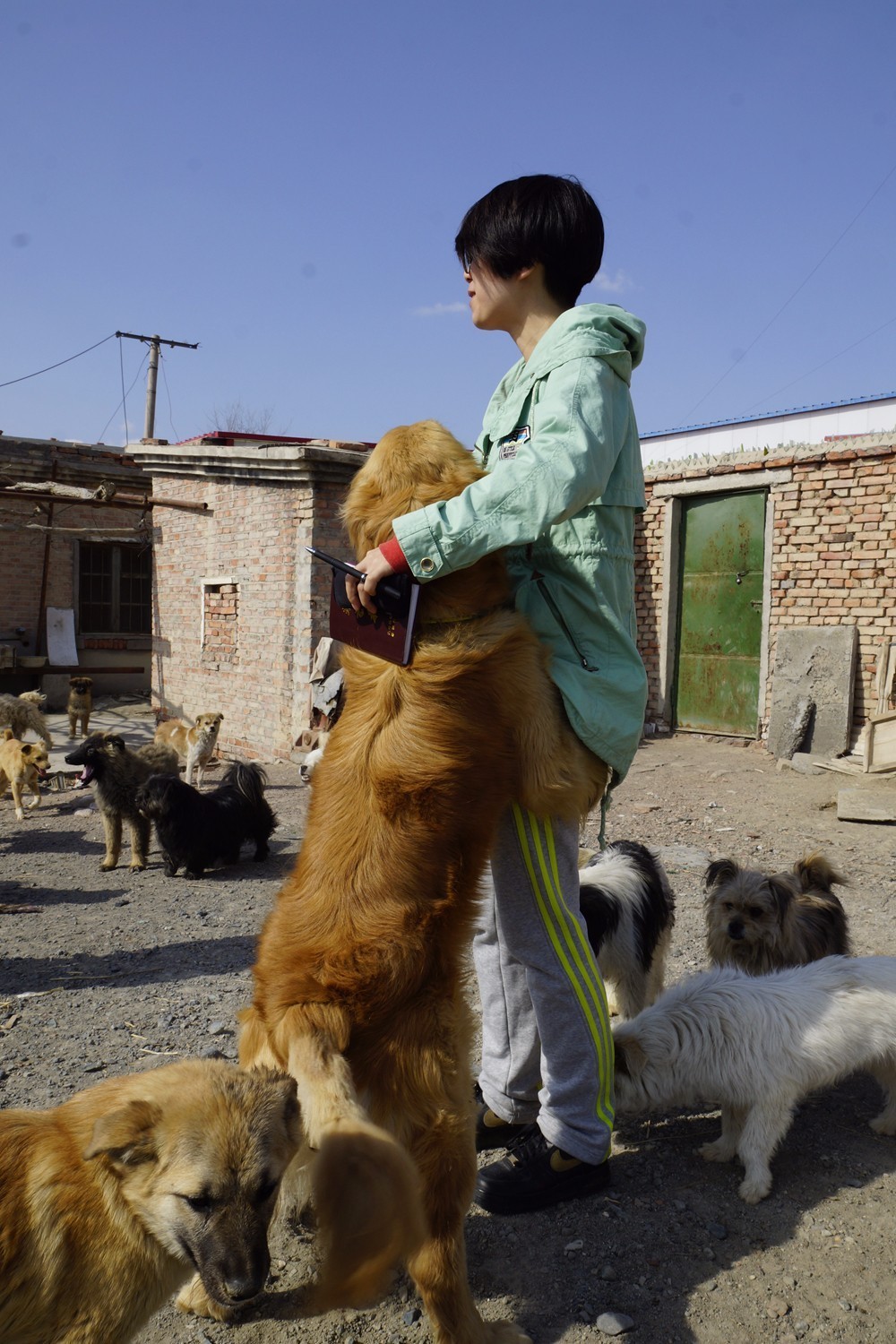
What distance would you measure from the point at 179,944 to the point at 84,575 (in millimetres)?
16225

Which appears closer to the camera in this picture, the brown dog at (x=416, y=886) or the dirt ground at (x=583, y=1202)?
the brown dog at (x=416, y=886)

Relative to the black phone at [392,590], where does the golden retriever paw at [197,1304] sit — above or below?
below

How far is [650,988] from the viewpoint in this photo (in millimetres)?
3922

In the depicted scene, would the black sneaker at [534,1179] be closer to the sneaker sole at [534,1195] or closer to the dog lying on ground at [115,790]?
the sneaker sole at [534,1195]

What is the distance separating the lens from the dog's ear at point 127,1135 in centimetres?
176

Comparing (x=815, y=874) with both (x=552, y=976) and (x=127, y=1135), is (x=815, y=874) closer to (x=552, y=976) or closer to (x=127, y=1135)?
(x=552, y=976)

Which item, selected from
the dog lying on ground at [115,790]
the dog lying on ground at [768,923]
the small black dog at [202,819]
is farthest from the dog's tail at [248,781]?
the dog lying on ground at [768,923]

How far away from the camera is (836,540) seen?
10867 millimetres

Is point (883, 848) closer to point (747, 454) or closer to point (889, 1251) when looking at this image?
point (889, 1251)

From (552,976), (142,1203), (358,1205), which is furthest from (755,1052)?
(142,1203)

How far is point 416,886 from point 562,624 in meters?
0.75

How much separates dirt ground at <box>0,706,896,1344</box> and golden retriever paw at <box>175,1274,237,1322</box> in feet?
0.07

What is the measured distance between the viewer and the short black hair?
2270 mm

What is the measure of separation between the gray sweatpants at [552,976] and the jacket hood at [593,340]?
3.64 ft
